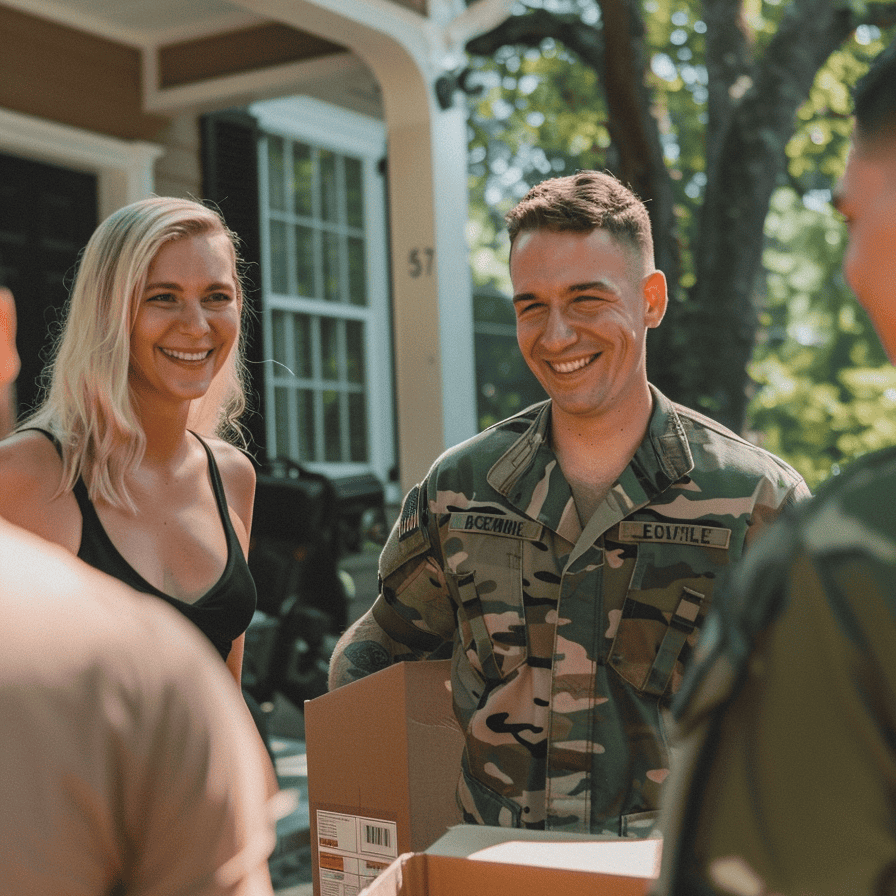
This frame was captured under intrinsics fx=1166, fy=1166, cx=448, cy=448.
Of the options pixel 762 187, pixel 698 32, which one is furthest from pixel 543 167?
pixel 762 187

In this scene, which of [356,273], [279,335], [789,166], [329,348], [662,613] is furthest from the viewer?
[789,166]

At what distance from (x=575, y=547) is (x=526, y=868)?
777mm

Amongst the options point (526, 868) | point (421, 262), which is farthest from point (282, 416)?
point (526, 868)

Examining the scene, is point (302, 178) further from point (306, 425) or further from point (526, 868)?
point (526, 868)

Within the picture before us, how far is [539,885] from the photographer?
53.7 inches

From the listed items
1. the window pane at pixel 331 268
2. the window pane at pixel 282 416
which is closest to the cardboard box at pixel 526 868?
the window pane at pixel 282 416

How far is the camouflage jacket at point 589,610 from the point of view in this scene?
196 centimetres

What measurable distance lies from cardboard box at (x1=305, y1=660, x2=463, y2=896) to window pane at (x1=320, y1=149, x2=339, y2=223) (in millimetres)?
6497

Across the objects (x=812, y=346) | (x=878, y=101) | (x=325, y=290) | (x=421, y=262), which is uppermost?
(x=812, y=346)

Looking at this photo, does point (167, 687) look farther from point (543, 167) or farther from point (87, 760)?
point (543, 167)

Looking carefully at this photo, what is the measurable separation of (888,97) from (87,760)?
616 millimetres

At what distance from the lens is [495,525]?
2.15 meters

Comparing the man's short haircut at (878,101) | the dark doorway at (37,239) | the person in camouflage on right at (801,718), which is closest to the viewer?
the person in camouflage on right at (801,718)

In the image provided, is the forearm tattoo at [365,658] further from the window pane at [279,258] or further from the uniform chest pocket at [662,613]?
the window pane at [279,258]
